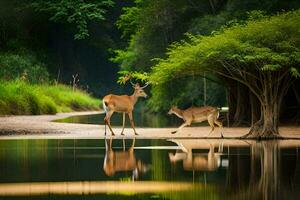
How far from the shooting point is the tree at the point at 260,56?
22.9 metres

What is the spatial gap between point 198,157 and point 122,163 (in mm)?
1835

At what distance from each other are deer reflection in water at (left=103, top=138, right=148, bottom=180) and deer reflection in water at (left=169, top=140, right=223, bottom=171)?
79 cm

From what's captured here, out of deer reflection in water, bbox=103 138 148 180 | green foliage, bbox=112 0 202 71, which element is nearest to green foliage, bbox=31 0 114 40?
green foliage, bbox=112 0 202 71

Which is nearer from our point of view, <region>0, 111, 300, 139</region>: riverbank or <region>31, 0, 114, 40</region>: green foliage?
<region>0, 111, 300, 139</region>: riverbank

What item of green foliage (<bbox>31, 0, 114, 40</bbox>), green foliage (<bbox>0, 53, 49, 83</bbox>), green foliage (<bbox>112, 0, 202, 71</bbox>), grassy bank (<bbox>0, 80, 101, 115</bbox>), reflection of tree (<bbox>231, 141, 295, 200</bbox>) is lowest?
reflection of tree (<bbox>231, 141, 295, 200</bbox>)

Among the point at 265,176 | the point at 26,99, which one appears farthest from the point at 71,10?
the point at 265,176

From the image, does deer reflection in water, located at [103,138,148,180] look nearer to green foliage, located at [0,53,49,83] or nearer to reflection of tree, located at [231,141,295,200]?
reflection of tree, located at [231,141,295,200]

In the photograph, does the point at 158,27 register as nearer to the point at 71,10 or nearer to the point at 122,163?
the point at 71,10

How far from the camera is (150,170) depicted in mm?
14430

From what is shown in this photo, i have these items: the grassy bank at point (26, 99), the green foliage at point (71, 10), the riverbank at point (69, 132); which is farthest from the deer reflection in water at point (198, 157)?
the green foliage at point (71, 10)

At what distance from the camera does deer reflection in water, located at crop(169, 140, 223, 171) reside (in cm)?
1509

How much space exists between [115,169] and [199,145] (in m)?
6.39

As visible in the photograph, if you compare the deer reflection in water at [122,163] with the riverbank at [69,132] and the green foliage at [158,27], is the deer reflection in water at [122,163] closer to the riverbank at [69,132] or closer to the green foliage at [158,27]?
the riverbank at [69,132]

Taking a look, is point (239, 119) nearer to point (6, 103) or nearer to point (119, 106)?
point (119, 106)
